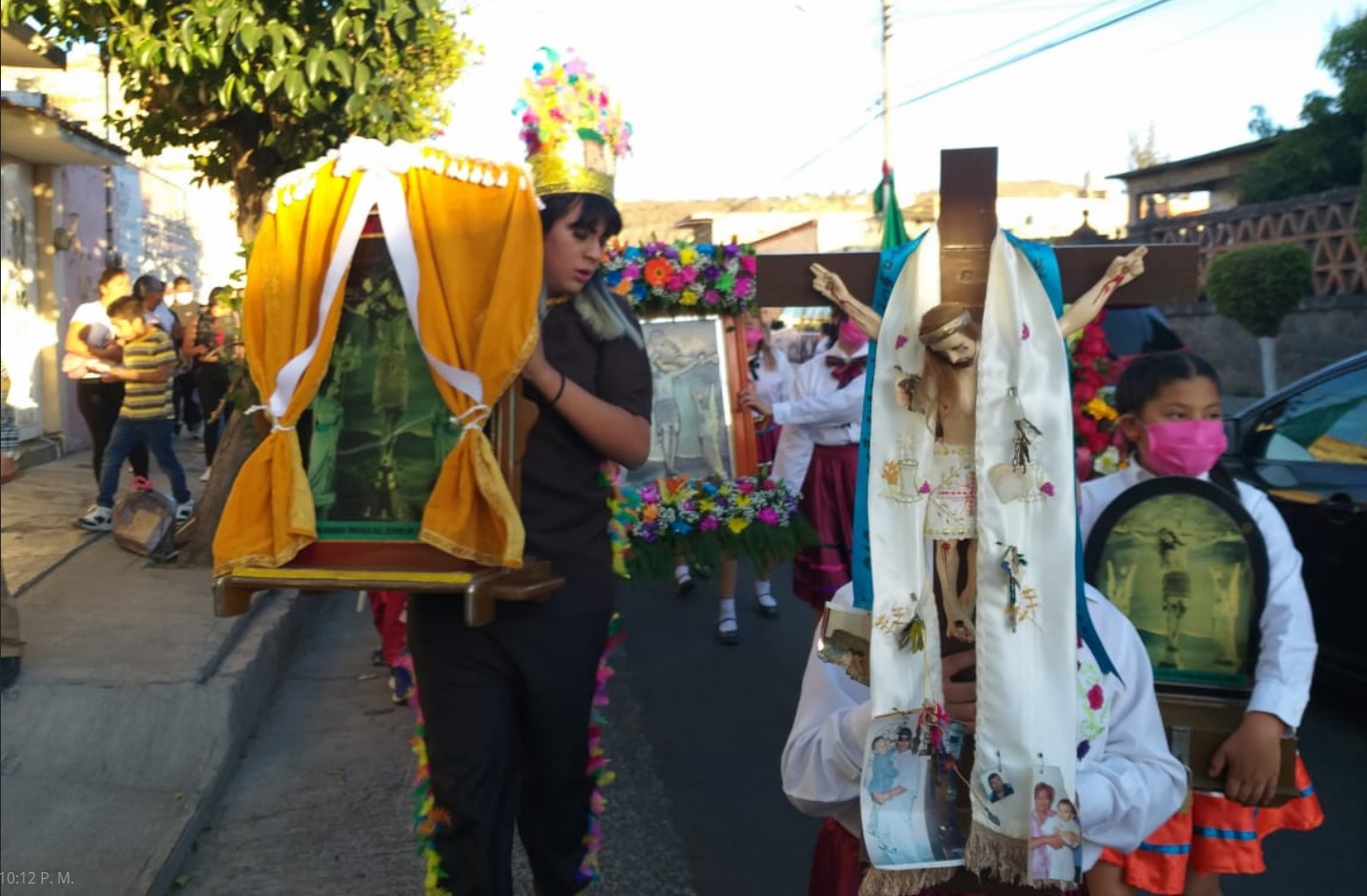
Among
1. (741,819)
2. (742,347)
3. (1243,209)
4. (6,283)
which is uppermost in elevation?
(1243,209)

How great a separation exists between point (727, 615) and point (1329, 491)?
3.24m

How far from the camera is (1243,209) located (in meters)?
23.9

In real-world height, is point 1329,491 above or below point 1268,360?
below

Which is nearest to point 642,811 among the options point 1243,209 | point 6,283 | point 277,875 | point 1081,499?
point 277,875

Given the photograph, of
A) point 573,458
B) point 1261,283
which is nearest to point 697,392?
point 573,458

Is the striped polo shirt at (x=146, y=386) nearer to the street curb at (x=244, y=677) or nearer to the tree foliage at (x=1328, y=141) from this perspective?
the street curb at (x=244, y=677)

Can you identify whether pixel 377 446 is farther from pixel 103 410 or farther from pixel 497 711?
pixel 103 410

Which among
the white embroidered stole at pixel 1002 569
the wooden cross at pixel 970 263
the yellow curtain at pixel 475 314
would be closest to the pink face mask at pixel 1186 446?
the wooden cross at pixel 970 263

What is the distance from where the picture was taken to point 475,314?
273 centimetres

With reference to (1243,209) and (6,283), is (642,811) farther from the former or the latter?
(1243,209)

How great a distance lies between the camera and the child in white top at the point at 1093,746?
221cm

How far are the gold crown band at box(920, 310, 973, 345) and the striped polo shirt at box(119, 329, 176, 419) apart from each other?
24.6ft

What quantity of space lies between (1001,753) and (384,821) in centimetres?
312

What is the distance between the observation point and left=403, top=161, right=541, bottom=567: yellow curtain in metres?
2.63
